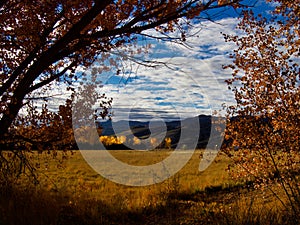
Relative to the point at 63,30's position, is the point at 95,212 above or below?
below

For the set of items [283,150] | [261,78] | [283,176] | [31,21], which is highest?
[31,21]

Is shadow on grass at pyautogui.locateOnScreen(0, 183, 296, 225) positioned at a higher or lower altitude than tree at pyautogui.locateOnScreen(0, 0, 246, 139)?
lower

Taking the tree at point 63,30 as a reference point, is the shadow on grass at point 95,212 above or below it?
below

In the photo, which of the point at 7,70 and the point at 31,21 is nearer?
the point at 31,21

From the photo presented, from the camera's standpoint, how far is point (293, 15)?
23.8 ft

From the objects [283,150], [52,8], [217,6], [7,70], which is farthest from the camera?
[7,70]

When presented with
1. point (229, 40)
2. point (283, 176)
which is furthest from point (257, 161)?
point (229, 40)

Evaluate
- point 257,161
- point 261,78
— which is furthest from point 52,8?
point 257,161

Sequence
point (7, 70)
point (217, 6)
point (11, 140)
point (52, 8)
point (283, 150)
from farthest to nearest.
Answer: point (7, 70) → point (11, 140) → point (283, 150) → point (52, 8) → point (217, 6)

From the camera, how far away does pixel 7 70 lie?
8969 mm

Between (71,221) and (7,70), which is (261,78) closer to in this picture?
(71,221)

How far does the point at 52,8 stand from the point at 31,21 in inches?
30.5

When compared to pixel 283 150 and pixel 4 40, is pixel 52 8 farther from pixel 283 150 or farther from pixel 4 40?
pixel 283 150

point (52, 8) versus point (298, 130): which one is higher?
point (52, 8)
